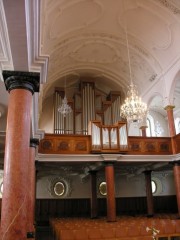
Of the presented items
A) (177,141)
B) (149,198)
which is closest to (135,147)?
(177,141)

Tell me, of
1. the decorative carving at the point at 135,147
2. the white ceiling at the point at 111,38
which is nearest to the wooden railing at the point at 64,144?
the decorative carving at the point at 135,147

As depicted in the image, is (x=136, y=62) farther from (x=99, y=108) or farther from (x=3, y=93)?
(x=3, y=93)

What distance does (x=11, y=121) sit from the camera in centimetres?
479

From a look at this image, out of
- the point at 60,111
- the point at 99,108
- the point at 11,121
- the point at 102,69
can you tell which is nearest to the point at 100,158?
the point at 60,111

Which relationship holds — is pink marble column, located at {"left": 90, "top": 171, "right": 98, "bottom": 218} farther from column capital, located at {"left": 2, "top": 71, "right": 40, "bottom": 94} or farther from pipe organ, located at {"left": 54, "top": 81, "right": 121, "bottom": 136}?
column capital, located at {"left": 2, "top": 71, "right": 40, "bottom": 94}

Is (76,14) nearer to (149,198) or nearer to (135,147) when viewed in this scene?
(135,147)

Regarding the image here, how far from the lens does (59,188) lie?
727 inches

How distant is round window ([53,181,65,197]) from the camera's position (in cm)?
1832

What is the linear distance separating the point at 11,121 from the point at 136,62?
40.6 feet

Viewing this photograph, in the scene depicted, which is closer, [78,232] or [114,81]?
[78,232]

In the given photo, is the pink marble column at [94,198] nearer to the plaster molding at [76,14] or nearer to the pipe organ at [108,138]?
the pipe organ at [108,138]

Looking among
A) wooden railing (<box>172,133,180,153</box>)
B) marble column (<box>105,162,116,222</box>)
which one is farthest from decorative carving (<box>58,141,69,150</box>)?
wooden railing (<box>172,133,180,153</box>)

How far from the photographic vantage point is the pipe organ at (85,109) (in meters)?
17.0

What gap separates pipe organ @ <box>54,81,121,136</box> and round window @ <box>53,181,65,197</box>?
13.5ft
